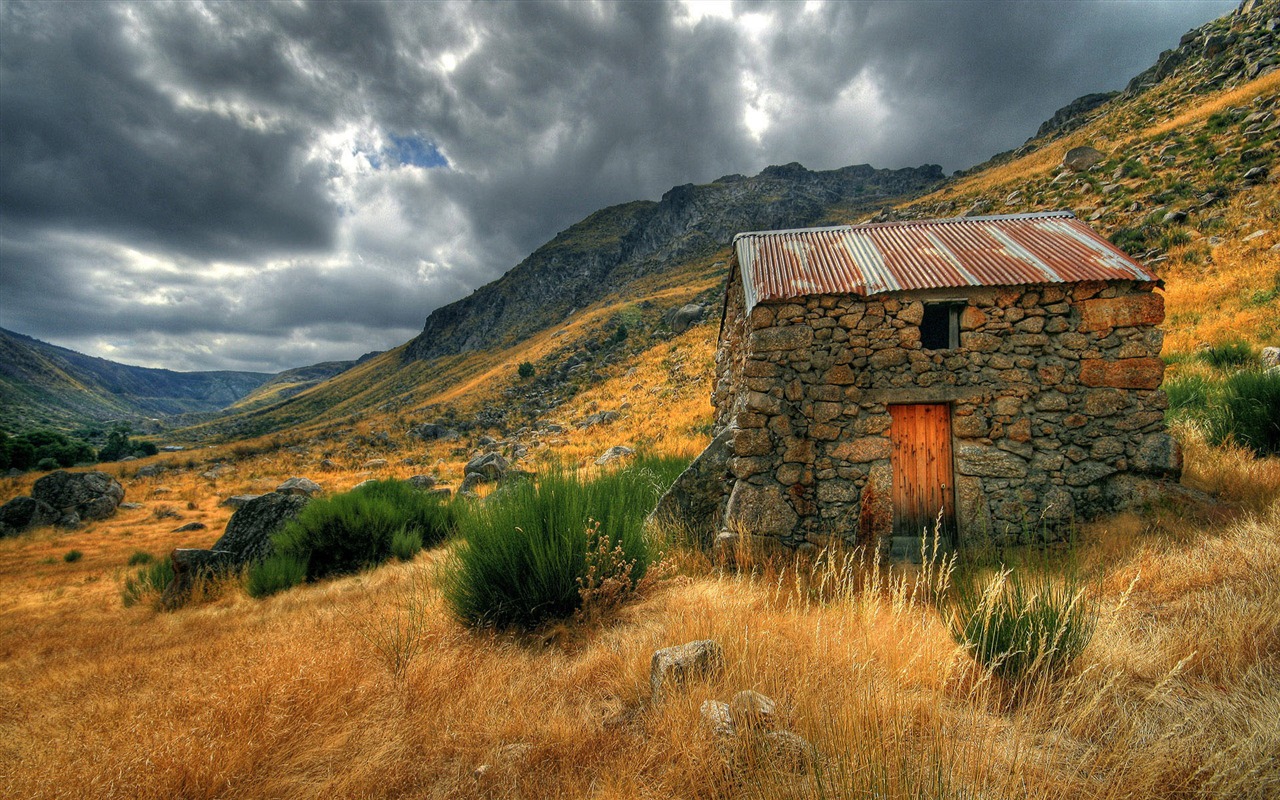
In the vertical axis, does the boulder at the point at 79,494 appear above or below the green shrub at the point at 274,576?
below

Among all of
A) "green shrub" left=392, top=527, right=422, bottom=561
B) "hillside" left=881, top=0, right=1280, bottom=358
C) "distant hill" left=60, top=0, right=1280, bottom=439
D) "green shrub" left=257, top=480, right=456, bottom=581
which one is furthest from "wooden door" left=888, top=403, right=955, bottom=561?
"distant hill" left=60, top=0, right=1280, bottom=439

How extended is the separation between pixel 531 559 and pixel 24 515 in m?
25.6

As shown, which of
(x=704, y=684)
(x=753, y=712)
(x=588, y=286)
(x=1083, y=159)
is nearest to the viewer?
(x=753, y=712)

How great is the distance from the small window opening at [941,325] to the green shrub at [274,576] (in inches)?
389

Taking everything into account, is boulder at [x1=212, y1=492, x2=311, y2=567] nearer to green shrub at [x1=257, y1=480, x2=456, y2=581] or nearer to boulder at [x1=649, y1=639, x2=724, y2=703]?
green shrub at [x1=257, y1=480, x2=456, y2=581]

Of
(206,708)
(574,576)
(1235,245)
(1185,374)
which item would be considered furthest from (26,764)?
(1235,245)

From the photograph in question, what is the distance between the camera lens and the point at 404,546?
8578 mm

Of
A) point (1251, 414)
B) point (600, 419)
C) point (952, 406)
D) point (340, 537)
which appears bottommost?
point (340, 537)

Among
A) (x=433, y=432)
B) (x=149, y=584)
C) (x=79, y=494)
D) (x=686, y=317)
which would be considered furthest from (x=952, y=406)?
(x=433, y=432)

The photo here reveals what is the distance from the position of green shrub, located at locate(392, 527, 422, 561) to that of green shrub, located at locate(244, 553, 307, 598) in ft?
4.41

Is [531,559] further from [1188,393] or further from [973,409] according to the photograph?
[1188,393]

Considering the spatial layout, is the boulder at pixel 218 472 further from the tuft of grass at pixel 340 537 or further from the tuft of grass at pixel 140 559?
the tuft of grass at pixel 340 537

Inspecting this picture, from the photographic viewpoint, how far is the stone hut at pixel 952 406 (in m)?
6.21

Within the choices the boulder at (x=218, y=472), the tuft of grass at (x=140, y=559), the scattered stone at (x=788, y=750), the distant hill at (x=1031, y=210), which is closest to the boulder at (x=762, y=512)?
the scattered stone at (x=788, y=750)
